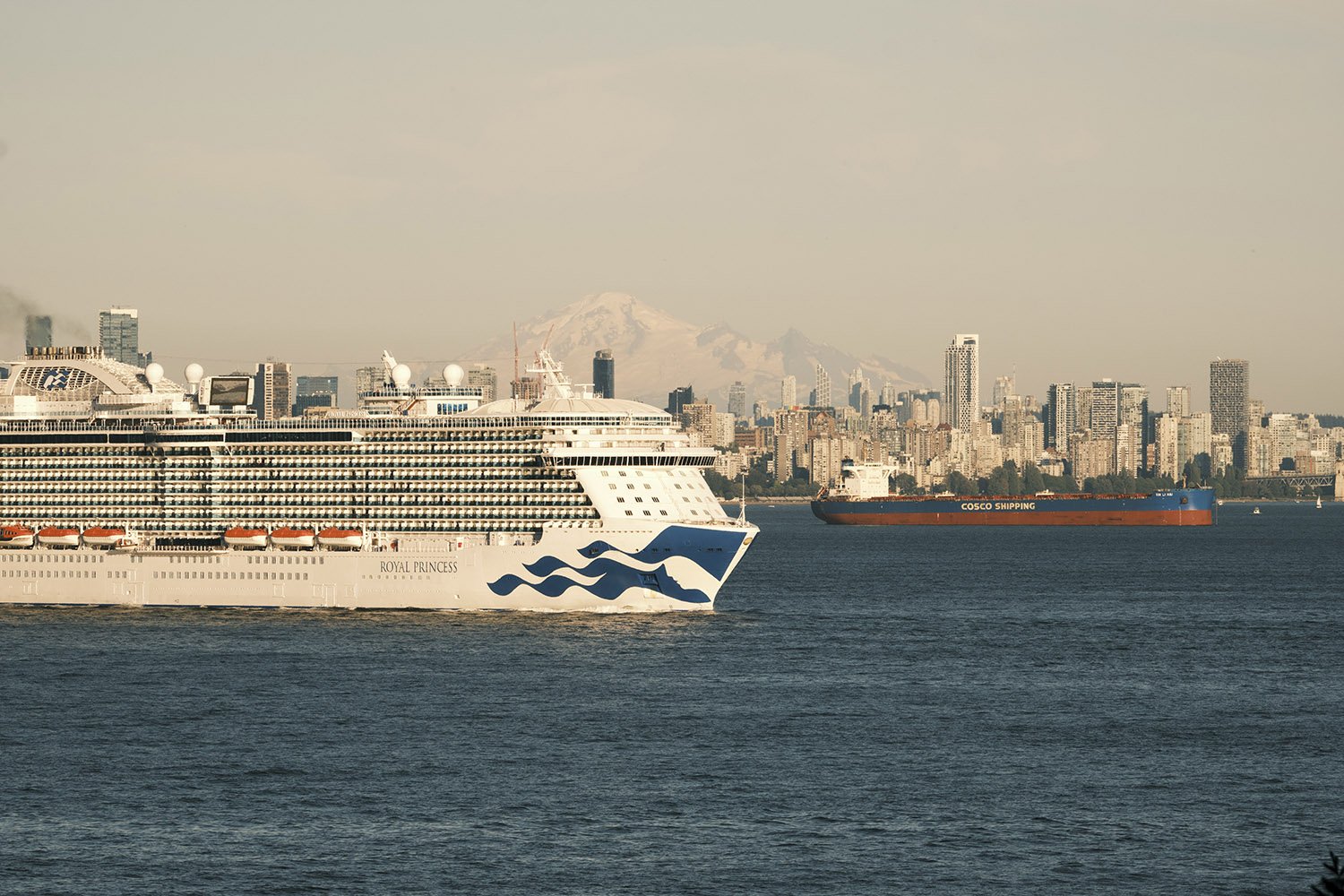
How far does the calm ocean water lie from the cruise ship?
243 cm

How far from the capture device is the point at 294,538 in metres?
74.1

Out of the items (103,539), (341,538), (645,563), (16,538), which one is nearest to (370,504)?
(341,538)

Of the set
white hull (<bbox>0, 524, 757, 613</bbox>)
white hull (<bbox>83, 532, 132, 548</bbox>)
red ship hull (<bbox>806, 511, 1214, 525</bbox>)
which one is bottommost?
red ship hull (<bbox>806, 511, 1214, 525</bbox>)

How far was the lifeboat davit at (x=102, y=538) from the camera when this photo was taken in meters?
77.5

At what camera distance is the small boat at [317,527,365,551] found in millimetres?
72938

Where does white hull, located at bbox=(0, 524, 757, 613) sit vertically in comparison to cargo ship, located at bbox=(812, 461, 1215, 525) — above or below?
above

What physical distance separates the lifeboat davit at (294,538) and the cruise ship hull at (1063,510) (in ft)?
426

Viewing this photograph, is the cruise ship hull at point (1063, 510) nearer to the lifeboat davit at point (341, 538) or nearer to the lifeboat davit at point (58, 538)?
the lifeboat davit at point (58, 538)

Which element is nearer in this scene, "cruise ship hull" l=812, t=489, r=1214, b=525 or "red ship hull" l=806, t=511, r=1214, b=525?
"red ship hull" l=806, t=511, r=1214, b=525

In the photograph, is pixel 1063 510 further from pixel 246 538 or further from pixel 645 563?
pixel 645 563

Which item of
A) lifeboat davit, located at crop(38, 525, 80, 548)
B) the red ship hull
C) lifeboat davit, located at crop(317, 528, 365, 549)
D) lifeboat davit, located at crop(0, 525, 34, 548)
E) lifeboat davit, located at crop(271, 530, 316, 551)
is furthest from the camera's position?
the red ship hull

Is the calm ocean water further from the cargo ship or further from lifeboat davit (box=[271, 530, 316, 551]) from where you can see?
the cargo ship

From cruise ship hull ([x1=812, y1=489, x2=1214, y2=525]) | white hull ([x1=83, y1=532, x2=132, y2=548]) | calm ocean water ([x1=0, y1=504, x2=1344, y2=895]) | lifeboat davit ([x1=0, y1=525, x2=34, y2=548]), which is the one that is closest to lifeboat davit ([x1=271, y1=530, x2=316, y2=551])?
calm ocean water ([x1=0, y1=504, x2=1344, y2=895])

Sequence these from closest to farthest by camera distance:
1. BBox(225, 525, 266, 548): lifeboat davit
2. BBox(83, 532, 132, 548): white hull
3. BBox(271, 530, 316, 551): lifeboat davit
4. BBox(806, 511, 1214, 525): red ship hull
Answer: BBox(271, 530, 316, 551): lifeboat davit → BBox(225, 525, 266, 548): lifeboat davit → BBox(83, 532, 132, 548): white hull → BBox(806, 511, 1214, 525): red ship hull
